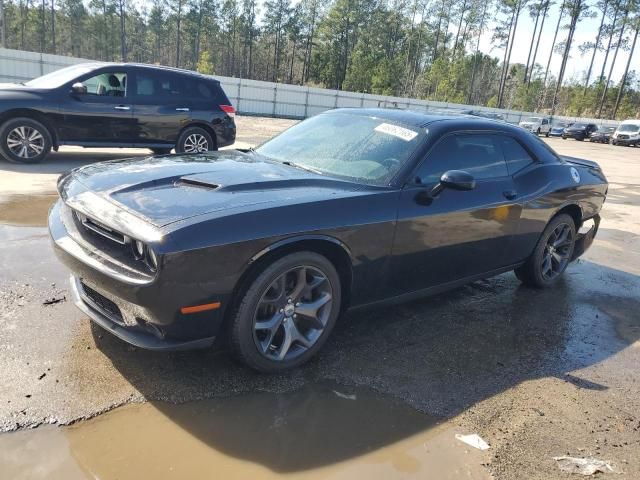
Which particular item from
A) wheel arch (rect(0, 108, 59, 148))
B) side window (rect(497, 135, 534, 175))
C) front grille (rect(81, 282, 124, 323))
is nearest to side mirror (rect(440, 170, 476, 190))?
side window (rect(497, 135, 534, 175))

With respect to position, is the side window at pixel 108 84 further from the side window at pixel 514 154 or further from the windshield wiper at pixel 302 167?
the side window at pixel 514 154

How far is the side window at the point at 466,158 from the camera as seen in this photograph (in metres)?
3.75

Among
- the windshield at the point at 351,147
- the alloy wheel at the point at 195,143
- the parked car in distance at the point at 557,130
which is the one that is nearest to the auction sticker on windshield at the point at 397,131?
the windshield at the point at 351,147

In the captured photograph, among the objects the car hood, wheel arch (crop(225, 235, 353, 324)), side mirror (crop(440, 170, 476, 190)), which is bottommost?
wheel arch (crop(225, 235, 353, 324))

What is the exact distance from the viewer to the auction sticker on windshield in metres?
3.82

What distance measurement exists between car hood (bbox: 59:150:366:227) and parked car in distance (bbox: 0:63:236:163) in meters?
5.43

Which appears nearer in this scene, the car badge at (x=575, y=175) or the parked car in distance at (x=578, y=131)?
the car badge at (x=575, y=175)

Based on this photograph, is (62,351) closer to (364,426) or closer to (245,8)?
(364,426)

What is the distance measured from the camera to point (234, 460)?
241 centimetres

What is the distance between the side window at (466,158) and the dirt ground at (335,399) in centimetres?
118

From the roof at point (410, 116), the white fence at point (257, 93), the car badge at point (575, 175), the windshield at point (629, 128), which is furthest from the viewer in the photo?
the windshield at point (629, 128)

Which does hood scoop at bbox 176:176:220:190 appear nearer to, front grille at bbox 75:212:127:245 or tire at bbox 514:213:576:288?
front grille at bbox 75:212:127:245

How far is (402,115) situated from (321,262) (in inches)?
66.0

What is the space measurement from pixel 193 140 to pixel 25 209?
3.99m
